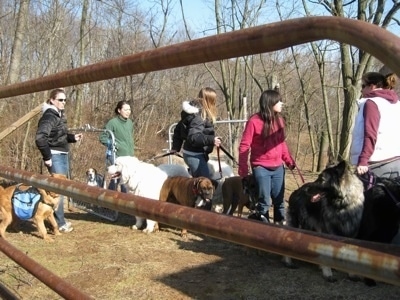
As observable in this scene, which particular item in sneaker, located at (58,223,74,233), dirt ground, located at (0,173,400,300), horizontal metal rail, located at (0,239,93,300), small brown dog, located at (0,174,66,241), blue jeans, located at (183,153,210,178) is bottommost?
dirt ground, located at (0,173,400,300)

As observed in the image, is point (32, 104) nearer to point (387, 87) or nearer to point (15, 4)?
point (15, 4)

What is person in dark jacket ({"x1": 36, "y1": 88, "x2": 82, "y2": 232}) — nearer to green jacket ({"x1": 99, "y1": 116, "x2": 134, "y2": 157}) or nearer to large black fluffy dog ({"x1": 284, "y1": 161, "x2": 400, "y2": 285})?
green jacket ({"x1": 99, "y1": 116, "x2": 134, "y2": 157})

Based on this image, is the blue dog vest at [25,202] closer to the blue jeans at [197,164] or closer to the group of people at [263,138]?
the group of people at [263,138]

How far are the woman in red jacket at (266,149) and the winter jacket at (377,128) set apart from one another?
38.1 inches

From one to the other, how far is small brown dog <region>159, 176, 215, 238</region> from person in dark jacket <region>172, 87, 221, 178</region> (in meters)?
0.32

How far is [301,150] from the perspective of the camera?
2088cm

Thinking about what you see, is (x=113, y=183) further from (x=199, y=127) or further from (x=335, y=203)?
(x=335, y=203)

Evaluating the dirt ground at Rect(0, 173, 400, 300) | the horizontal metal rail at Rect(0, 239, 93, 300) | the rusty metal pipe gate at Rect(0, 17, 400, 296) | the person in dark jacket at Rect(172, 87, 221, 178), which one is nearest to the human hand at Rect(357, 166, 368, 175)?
the dirt ground at Rect(0, 173, 400, 300)

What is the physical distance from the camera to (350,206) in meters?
4.37

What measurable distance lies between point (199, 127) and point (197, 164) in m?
0.56

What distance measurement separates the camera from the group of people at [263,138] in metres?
4.08

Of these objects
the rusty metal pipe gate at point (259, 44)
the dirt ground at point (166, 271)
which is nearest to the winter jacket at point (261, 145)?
the dirt ground at point (166, 271)

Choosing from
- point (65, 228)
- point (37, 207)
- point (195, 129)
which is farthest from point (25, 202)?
point (195, 129)

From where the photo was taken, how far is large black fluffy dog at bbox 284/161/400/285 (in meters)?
4.05
